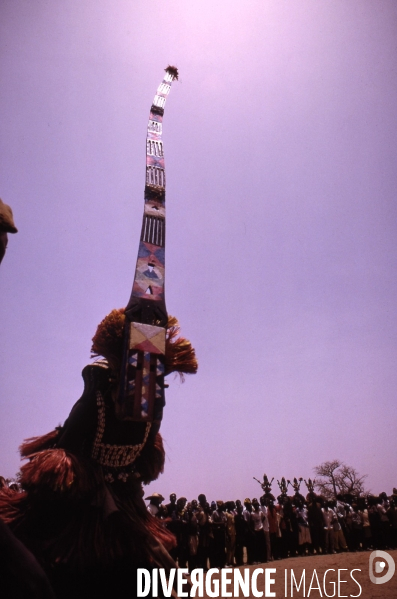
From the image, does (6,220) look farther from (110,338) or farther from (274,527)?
(274,527)

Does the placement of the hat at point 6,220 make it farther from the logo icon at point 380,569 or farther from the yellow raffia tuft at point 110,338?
the logo icon at point 380,569

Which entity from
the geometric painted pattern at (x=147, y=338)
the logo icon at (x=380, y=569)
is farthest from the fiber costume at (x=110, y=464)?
the logo icon at (x=380, y=569)

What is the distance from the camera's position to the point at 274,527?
14109 mm

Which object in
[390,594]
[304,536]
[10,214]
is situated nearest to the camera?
[10,214]

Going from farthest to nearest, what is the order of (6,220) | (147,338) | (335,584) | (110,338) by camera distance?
(335,584), (110,338), (147,338), (6,220)

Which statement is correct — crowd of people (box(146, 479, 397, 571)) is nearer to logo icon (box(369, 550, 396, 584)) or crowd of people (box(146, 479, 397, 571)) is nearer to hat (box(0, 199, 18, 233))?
logo icon (box(369, 550, 396, 584))

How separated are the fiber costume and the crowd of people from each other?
10432 mm

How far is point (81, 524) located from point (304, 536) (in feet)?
48.4

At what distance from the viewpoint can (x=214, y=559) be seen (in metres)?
12.4

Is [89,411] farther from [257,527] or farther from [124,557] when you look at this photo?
[257,527]

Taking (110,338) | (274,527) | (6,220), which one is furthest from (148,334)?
(274,527)

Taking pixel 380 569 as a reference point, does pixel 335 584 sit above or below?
below

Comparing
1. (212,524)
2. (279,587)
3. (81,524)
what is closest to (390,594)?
(279,587)

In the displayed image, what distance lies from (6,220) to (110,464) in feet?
5.55
